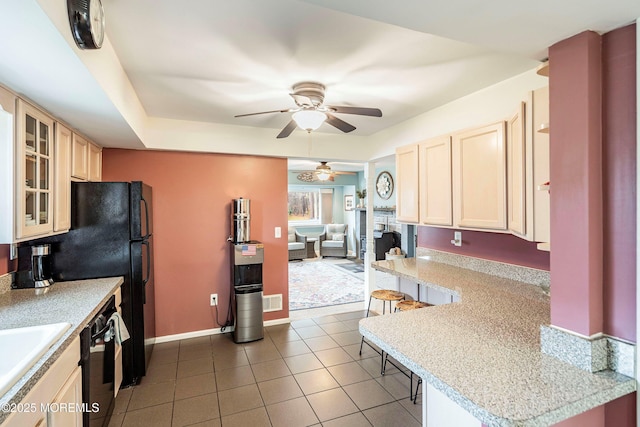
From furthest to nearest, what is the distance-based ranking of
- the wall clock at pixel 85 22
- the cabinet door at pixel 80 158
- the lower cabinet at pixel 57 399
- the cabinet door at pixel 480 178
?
the cabinet door at pixel 80 158 → the cabinet door at pixel 480 178 → the wall clock at pixel 85 22 → the lower cabinet at pixel 57 399

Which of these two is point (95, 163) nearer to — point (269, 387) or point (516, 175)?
point (269, 387)

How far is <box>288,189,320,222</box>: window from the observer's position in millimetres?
9515

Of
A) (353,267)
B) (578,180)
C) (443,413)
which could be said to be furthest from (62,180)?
(353,267)

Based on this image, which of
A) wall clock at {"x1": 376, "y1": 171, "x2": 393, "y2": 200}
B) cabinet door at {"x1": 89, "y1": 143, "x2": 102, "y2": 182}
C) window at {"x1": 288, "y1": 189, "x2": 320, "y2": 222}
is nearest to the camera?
cabinet door at {"x1": 89, "y1": 143, "x2": 102, "y2": 182}

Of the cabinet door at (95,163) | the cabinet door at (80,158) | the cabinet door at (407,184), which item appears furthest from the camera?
the cabinet door at (407,184)

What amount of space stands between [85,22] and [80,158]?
179cm

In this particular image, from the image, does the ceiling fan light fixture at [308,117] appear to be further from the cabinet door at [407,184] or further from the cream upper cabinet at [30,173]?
the cream upper cabinet at [30,173]

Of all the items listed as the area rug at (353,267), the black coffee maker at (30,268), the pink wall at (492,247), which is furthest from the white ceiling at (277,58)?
the area rug at (353,267)

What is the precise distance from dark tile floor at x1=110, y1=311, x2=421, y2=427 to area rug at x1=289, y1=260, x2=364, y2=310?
1377 millimetres

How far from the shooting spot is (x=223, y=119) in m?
3.41

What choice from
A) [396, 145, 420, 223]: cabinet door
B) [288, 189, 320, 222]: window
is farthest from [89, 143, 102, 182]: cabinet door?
[288, 189, 320, 222]: window

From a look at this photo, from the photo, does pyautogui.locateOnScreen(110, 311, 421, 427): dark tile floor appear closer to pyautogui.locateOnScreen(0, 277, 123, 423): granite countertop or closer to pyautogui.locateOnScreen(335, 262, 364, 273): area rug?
pyautogui.locateOnScreen(0, 277, 123, 423): granite countertop

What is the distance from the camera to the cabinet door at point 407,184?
10.2 feet

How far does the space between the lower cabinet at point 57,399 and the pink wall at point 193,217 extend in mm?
1988
